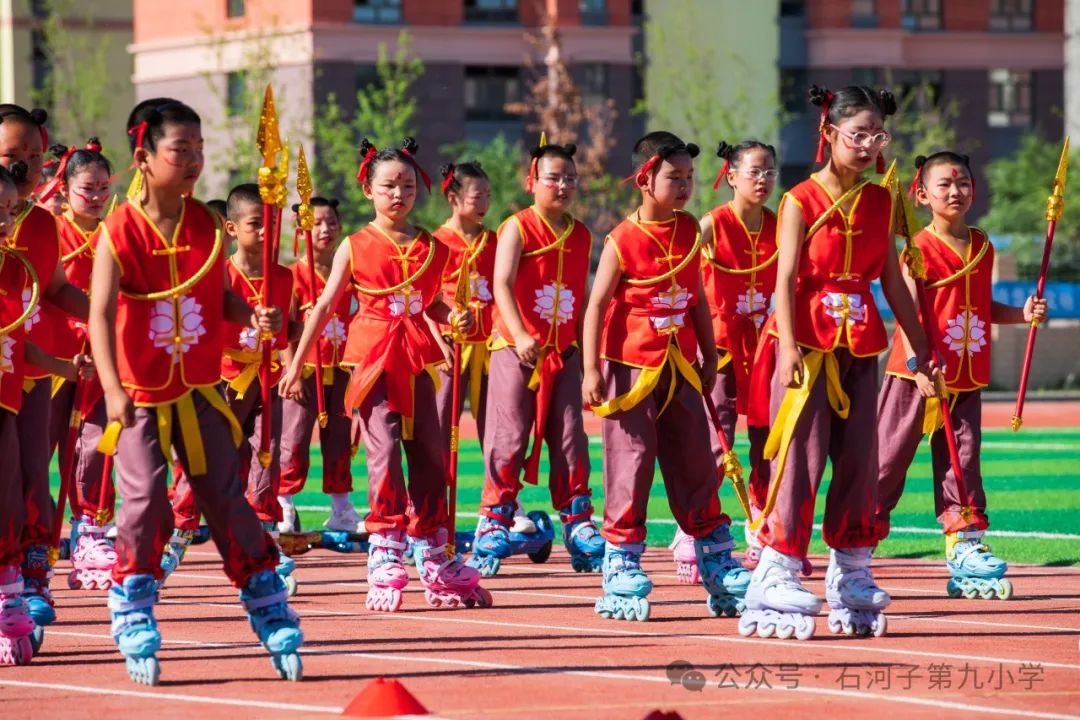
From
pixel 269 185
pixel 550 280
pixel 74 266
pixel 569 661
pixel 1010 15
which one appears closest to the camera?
pixel 269 185

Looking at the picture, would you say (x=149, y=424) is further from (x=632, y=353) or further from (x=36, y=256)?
(x=632, y=353)

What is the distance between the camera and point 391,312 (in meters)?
10.5

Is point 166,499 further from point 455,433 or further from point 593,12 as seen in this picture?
point 593,12

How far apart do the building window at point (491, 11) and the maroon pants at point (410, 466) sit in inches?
1532

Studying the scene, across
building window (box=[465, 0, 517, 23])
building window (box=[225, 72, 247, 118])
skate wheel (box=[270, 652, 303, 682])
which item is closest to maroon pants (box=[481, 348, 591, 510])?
skate wheel (box=[270, 652, 303, 682])

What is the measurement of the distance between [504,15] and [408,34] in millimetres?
3474

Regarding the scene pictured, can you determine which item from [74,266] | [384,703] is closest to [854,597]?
[384,703]

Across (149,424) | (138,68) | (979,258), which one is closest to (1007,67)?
(138,68)

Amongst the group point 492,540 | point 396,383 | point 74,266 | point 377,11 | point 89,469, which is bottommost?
point 492,540

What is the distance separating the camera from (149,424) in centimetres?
807

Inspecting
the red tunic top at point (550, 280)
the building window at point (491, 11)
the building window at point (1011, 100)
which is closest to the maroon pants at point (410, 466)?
the red tunic top at point (550, 280)

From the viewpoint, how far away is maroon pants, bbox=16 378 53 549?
9180 millimetres

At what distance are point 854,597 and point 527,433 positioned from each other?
9.96 ft

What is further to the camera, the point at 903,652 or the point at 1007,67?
the point at 1007,67
